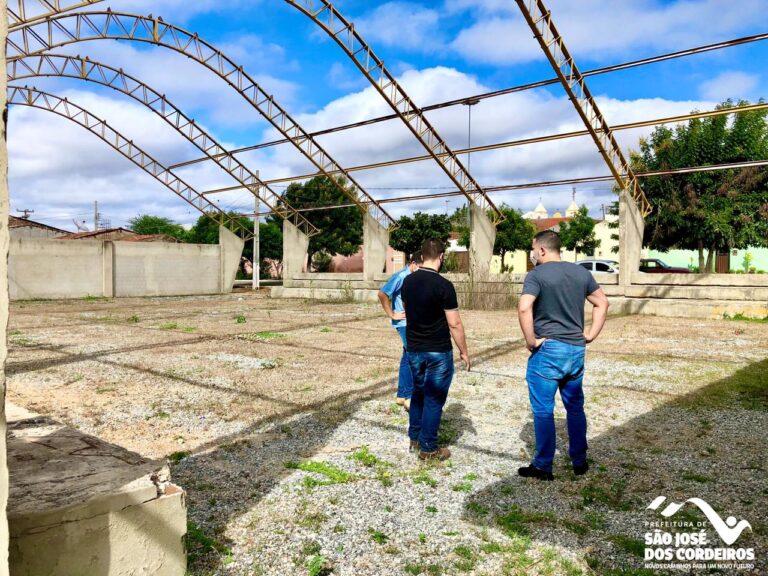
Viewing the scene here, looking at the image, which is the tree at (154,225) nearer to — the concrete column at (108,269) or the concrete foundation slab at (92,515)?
the concrete column at (108,269)

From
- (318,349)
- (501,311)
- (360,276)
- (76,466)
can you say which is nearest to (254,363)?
(318,349)

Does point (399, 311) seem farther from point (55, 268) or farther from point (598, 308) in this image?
point (55, 268)

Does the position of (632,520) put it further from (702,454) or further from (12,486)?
(12,486)

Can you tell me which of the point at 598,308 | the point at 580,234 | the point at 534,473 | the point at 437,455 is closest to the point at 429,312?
the point at 437,455

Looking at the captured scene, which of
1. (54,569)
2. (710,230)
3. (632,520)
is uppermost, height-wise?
(710,230)

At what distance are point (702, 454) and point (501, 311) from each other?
13437 mm

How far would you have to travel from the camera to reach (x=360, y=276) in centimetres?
2519

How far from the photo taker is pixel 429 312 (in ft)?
13.7

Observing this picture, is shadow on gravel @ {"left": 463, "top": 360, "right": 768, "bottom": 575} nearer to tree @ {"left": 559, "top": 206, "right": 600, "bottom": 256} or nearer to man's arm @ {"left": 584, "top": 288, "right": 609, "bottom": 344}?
man's arm @ {"left": 584, "top": 288, "right": 609, "bottom": 344}

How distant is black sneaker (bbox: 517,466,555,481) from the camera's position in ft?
12.8

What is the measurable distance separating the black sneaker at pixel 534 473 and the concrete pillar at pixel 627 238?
1593 centimetres

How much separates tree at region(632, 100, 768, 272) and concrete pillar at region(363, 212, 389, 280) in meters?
12.8

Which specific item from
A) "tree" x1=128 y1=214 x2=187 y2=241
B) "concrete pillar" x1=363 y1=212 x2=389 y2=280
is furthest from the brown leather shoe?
"tree" x1=128 y1=214 x2=187 y2=241

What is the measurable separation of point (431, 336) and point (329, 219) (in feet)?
126
